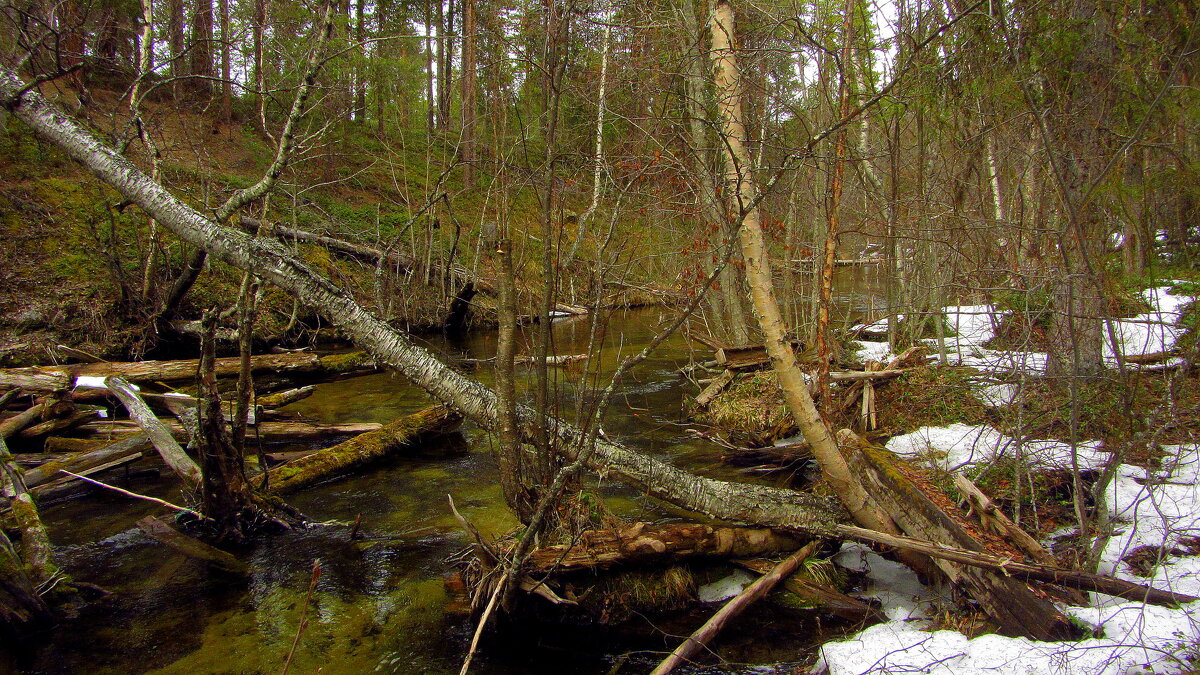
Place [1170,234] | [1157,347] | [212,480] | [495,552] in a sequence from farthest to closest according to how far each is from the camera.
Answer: [1157,347], [212,480], [1170,234], [495,552]

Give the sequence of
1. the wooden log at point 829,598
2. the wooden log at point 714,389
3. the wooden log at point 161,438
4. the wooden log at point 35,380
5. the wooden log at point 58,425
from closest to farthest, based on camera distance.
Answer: the wooden log at point 829,598 < the wooden log at point 161,438 < the wooden log at point 58,425 < the wooden log at point 35,380 < the wooden log at point 714,389

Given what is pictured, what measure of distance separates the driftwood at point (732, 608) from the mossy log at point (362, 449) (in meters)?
3.48

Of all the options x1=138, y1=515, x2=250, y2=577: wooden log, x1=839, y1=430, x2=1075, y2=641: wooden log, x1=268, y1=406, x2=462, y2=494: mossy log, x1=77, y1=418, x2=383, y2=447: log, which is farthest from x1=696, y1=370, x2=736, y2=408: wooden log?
x1=138, y1=515, x2=250, y2=577: wooden log

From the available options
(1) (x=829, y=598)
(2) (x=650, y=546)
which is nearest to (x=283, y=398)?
(2) (x=650, y=546)

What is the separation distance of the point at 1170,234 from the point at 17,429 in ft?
36.5

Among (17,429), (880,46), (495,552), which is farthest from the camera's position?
(17,429)

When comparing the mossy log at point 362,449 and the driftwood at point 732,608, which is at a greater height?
the mossy log at point 362,449

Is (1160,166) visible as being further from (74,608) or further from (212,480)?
(74,608)

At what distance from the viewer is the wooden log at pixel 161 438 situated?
569 cm

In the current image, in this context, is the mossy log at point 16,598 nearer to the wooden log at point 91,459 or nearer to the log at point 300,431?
the wooden log at point 91,459

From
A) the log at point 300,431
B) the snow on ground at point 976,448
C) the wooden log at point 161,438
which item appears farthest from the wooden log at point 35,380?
the snow on ground at point 976,448

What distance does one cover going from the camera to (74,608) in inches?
173

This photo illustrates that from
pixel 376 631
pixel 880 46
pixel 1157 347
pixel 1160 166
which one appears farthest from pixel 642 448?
pixel 1157 347

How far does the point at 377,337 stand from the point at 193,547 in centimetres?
240
